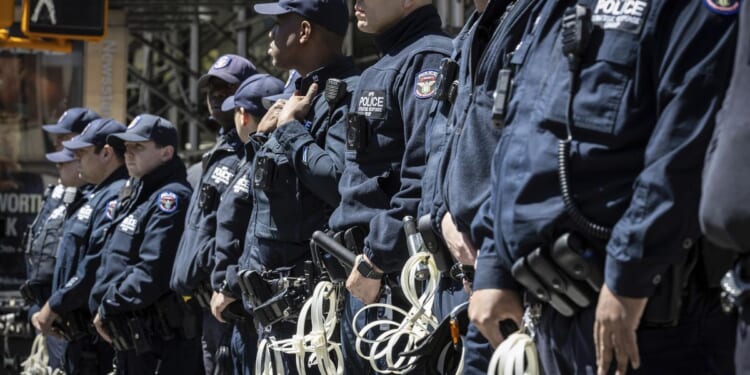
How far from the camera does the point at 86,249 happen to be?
10195 millimetres

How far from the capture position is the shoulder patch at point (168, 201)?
9164 millimetres

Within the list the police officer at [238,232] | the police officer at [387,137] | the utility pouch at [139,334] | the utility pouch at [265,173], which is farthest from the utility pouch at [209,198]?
the police officer at [387,137]

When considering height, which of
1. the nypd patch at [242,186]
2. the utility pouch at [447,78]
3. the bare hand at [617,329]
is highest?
the utility pouch at [447,78]

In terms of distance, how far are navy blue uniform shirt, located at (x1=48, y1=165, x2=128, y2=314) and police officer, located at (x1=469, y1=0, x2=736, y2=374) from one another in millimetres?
6704

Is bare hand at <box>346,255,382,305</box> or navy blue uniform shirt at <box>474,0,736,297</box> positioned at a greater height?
navy blue uniform shirt at <box>474,0,736,297</box>

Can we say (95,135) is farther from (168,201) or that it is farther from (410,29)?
(410,29)

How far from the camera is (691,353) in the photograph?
123 inches

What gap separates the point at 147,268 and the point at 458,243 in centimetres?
511

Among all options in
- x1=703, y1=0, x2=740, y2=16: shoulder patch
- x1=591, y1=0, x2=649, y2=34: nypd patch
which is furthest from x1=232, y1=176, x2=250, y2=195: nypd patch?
x1=703, y1=0, x2=740, y2=16: shoulder patch

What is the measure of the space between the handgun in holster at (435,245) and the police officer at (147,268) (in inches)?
180

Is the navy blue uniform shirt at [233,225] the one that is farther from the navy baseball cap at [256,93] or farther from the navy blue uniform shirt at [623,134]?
the navy blue uniform shirt at [623,134]

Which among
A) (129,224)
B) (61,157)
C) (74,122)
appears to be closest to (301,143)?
(129,224)

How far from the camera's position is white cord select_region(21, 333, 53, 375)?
1130cm

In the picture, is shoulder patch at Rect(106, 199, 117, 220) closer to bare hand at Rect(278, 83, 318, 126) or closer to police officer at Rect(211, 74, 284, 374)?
police officer at Rect(211, 74, 284, 374)
